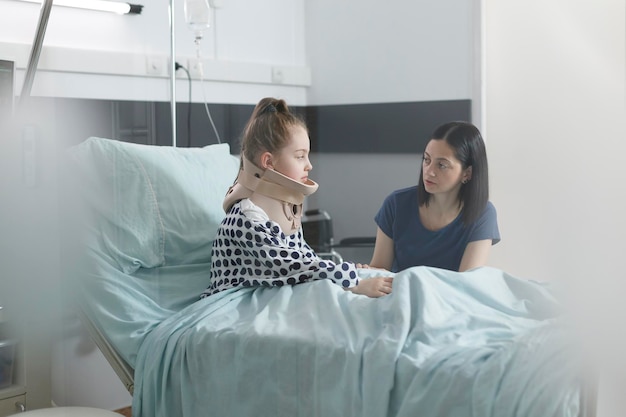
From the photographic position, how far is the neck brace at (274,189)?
1.44 meters

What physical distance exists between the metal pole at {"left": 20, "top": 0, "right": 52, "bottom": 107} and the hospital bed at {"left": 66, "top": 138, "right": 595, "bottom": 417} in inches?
5.0

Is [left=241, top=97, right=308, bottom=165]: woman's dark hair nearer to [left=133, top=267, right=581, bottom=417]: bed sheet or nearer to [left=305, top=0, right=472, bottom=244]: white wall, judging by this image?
[left=133, top=267, right=581, bottom=417]: bed sheet

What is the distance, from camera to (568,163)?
2.17 feet

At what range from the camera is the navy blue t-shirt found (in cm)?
168

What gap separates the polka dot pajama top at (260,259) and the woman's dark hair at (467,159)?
0.32 m

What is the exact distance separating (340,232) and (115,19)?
4.25 feet

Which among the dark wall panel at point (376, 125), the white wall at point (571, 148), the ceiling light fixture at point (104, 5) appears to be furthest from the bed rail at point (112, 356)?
the dark wall panel at point (376, 125)

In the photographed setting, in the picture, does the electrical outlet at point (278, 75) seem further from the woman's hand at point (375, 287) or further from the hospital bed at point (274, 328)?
the woman's hand at point (375, 287)

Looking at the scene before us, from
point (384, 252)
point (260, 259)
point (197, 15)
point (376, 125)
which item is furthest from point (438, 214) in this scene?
point (376, 125)

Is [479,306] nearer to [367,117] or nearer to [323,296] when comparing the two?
[323,296]

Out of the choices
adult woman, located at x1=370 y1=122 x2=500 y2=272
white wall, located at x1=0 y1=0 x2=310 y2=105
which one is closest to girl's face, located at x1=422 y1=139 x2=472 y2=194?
adult woman, located at x1=370 y1=122 x2=500 y2=272

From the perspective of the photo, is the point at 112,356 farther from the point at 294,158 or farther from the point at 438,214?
the point at 438,214

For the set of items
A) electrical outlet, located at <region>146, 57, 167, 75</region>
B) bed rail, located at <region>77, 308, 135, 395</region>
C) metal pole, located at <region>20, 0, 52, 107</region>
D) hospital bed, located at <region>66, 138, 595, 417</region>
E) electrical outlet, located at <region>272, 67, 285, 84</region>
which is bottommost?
bed rail, located at <region>77, 308, 135, 395</region>

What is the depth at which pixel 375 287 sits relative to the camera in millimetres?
1270
